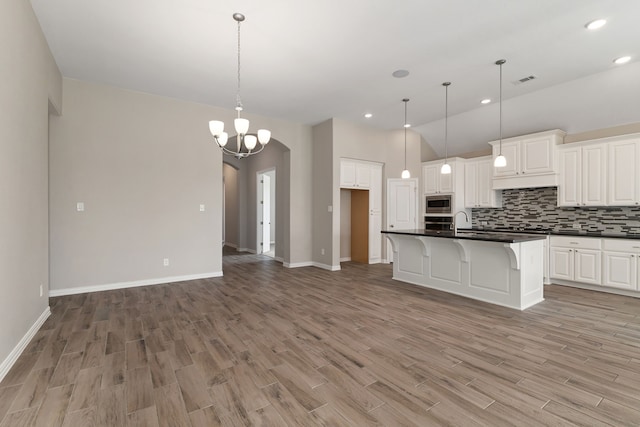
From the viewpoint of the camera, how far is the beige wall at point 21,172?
231 cm

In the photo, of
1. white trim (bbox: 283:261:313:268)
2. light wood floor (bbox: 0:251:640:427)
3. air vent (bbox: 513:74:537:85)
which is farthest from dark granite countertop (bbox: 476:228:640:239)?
white trim (bbox: 283:261:313:268)

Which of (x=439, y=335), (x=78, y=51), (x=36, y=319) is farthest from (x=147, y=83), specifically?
(x=439, y=335)

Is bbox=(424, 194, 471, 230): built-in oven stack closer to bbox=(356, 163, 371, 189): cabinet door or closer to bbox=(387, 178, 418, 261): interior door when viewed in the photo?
bbox=(387, 178, 418, 261): interior door

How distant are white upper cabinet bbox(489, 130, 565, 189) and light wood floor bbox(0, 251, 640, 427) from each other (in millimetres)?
2242

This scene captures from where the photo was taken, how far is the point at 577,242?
15.9 feet

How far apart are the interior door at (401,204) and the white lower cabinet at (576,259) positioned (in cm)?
289

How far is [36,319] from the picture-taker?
3.13 m

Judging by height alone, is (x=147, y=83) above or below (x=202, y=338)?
above

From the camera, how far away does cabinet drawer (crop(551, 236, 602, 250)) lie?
15.3 ft

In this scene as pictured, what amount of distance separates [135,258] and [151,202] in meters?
0.96

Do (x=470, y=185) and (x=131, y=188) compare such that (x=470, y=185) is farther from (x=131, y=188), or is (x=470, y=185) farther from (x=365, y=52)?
(x=131, y=188)

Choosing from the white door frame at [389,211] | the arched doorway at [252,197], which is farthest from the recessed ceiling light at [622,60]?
the arched doorway at [252,197]

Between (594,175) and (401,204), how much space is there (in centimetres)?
354

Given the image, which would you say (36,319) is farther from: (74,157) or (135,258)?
(74,157)
